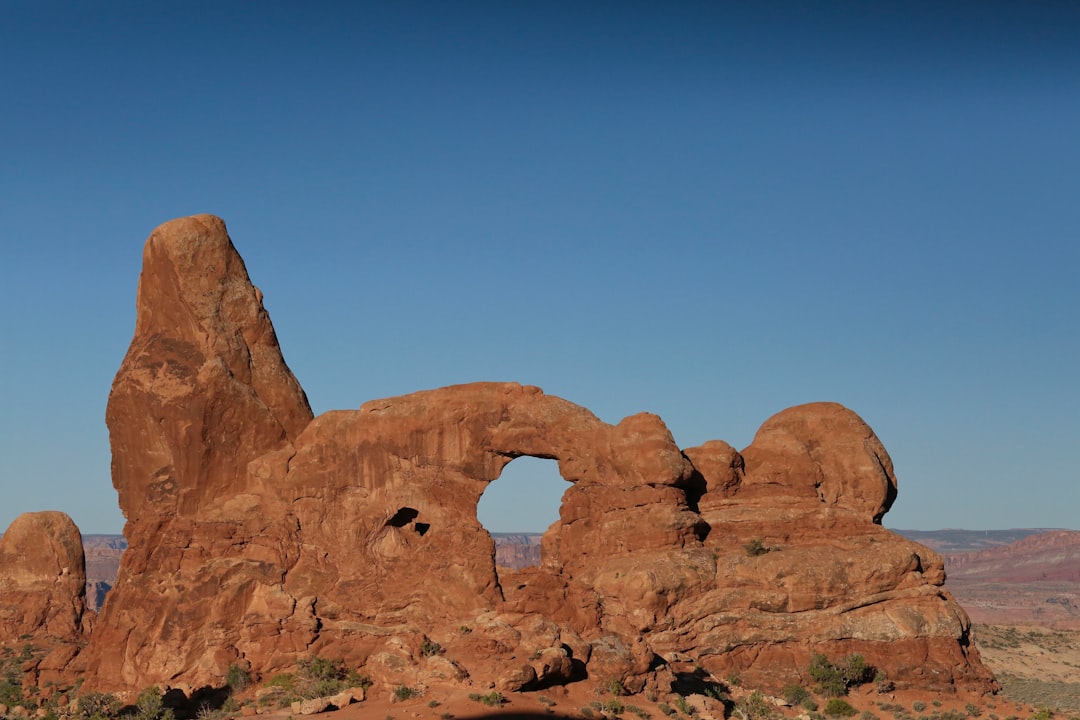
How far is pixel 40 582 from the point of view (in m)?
61.3

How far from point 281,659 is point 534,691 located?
37.7 ft

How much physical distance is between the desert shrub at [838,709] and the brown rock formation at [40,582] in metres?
36.2

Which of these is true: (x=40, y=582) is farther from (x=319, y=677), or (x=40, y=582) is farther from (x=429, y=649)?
(x=429, y=649)

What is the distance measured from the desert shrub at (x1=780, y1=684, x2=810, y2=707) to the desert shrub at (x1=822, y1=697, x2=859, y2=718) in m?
0.78

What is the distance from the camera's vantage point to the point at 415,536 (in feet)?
152

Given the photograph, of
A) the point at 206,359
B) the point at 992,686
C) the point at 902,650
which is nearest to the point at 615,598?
the point at 902,650

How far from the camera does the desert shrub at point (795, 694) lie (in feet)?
140

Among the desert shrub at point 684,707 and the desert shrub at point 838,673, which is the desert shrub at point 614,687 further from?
the desert shrub at point 838,673

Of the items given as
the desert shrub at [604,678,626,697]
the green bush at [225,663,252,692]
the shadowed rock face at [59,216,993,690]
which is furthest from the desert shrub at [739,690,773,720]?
the green bush at [225,663,252,692]

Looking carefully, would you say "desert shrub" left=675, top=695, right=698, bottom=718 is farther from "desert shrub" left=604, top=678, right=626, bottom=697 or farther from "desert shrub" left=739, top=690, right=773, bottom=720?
"desert shrub" left=739, top=690, right=773, bottom=720

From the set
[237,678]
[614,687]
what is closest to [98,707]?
[237,678]

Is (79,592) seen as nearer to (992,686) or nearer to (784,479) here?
(784,479)

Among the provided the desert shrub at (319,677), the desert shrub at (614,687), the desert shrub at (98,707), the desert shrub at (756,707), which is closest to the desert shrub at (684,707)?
the desert shrub at (614,687)

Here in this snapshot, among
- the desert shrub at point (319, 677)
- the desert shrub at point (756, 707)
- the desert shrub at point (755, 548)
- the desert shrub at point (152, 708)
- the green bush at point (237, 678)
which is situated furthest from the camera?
the desert shrub at point (755, 548)
